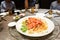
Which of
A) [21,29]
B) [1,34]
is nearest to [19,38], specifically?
[21,29]

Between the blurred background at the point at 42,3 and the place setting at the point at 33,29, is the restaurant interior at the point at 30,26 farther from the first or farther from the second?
the blurred background at the point at 42,3

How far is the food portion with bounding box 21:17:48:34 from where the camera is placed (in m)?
1.78

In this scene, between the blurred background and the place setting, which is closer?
the place setting

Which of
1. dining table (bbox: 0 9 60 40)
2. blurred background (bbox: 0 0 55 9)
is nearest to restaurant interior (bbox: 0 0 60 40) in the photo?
dining table (bbox: 0 9 60 40)

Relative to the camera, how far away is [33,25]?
1.85 meters

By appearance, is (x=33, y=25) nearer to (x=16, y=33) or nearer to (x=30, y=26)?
(x=30, y=26)

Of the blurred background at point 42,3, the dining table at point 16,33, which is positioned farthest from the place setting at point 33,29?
the blurred background at point 42,3

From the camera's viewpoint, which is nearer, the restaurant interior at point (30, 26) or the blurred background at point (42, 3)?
the restaurant interior at point (30, 26)

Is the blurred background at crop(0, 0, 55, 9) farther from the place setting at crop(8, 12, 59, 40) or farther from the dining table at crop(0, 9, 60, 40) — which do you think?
the place setting at crop(8, 12, 59, 40)

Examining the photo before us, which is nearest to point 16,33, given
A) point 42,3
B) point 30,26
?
point 30,26

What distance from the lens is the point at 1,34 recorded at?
74.3 inches

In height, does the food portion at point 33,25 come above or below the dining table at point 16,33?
above

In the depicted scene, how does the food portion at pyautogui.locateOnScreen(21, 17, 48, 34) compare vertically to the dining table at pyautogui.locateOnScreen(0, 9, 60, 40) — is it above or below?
above

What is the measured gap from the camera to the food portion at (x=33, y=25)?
70.1 inches
